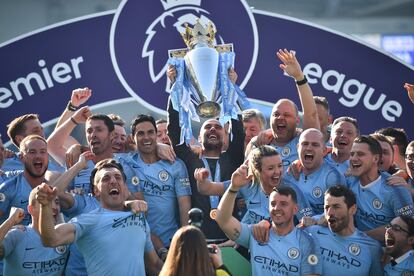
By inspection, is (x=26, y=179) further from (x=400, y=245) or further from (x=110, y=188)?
(x=400, y=245)

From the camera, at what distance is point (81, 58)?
10.0 m

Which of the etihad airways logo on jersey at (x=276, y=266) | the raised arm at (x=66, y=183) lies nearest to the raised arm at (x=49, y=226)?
A: the raised arm at (x=66, y=183)

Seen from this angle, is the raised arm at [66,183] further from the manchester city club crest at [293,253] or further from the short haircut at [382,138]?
the short haircut at [382,138]

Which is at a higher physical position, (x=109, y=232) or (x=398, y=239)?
(x=109, y=232)

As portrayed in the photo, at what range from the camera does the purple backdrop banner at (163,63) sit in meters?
9.97

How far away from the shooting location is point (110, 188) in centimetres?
730

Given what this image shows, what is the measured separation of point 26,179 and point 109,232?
100 centimetres

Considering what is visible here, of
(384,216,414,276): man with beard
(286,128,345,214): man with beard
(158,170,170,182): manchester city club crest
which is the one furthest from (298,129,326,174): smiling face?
(158,170,170,182): manchester city club crest

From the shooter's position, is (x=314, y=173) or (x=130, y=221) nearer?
(x=130, y=221)

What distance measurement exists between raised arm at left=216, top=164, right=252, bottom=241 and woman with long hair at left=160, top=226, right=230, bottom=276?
1775mm

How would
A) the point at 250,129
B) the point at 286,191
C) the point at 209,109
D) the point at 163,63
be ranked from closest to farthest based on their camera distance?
1. the point at 286,191
2. the point at 209,109
3. the point at 250,129
4. the point at 163,63

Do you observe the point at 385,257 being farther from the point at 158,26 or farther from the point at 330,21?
the point at 330,21

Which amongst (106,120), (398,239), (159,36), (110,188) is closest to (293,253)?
(398,239)

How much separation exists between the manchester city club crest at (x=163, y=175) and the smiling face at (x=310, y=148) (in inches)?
41.0
